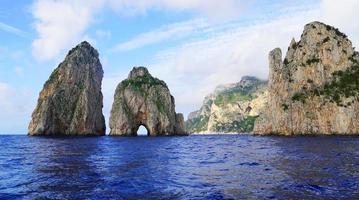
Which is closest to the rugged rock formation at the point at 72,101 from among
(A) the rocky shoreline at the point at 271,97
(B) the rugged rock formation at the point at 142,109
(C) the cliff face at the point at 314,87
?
(A) the rocky shoreline at the point at 271,97

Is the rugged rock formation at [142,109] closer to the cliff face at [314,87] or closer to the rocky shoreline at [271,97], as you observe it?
the rocky shoreline at [271,97]

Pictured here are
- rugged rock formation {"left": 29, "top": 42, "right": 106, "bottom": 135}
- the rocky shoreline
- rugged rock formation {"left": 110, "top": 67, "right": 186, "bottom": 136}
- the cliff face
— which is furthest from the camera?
rugged rock formation {"left": 110, "top": 67, "right": 186, "bottom": 136}

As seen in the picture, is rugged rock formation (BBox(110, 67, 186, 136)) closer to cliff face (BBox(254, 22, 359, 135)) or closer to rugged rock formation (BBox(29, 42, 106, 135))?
rugged rock formation (BBox(29, 42, 106, 135))

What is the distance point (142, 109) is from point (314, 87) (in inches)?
3146

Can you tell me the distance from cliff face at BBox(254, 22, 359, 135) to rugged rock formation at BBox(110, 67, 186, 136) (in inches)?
1730

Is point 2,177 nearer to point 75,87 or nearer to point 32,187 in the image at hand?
point 32,187

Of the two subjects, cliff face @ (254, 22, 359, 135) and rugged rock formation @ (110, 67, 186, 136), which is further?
rugged rock formation @ (110, 67, 186, 136)

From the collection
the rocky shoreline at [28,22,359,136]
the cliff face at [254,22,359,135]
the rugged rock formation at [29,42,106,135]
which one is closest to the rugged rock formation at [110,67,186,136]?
the rocky shoreline at [28,22,359,136]

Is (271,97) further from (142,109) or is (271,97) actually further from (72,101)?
(72,101)

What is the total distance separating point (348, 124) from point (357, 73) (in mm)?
24627

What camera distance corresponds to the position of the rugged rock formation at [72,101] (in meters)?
166

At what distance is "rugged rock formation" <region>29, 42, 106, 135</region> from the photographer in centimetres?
16638

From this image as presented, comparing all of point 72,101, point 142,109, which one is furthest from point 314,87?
point 72,101

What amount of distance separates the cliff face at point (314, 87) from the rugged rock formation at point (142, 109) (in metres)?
43.9
